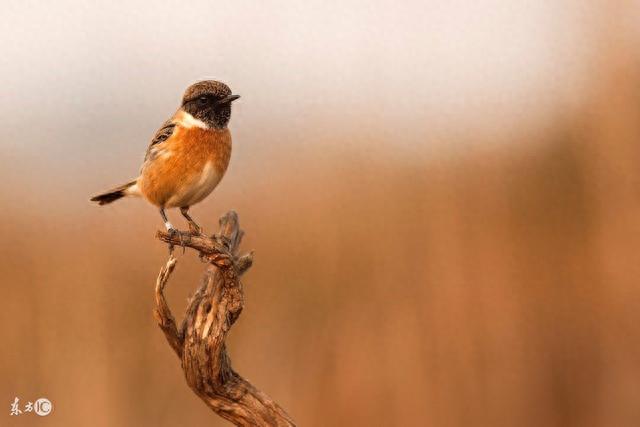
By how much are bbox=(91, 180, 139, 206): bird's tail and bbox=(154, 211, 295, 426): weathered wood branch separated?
1039 mm

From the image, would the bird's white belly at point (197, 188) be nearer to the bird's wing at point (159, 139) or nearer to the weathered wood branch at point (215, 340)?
the bird's wing at point (159, 139)

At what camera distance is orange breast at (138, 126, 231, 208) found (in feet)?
14.6

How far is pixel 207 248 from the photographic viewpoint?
148 inches

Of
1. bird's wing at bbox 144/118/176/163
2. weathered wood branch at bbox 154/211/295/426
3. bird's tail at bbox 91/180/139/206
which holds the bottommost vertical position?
weathered wood branch at bbox 154/211/295/426

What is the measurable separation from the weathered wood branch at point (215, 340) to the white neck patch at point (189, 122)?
2.95 ft

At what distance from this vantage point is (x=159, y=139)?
15.7 ft

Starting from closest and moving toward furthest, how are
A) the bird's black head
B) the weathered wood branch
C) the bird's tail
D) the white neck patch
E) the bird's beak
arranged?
the weathered wood branch, the bird's beak, the bird's black head, the white neck patch, the bird's tail

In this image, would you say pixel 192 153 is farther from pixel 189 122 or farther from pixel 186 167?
pixel 189 122

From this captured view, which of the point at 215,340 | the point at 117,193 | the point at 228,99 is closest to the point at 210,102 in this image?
the point at 228,99

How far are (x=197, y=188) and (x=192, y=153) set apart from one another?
213mm

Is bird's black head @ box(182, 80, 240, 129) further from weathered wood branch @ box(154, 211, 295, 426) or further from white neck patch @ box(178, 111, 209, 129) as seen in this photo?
weathered wood branch @ box(154, 211, 295, 426)

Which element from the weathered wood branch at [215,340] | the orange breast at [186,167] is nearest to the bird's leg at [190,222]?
the orange breast at [186,167]

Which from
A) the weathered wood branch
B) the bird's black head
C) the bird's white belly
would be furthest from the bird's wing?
the weathered wood branch

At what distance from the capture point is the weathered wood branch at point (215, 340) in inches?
148
